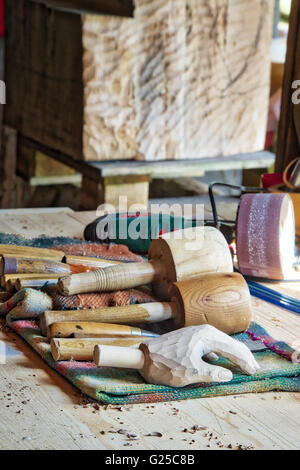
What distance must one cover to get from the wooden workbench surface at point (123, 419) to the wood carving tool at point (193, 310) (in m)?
0.11

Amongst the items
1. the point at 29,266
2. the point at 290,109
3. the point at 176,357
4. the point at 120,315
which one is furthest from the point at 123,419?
the point at 290,109

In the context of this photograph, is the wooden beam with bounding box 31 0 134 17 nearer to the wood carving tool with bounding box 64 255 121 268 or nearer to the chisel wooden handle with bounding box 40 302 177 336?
the wood carving tool with bounding box 64 255 121 268

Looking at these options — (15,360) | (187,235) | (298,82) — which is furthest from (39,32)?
(15,360)

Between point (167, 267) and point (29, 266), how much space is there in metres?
0.26

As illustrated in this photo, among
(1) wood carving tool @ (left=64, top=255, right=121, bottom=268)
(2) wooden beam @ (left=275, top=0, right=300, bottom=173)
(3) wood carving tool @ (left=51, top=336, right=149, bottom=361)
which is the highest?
(2) wooden beam @ (left=275, top=0, right=300, bottom=173)

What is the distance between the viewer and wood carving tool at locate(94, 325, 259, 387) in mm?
979

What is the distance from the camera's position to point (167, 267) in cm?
125

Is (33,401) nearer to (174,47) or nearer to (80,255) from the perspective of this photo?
(80,255)

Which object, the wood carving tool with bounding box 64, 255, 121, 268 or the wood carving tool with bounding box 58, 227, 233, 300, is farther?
the wood carving tool with bounding box 64, 255, 121, 268

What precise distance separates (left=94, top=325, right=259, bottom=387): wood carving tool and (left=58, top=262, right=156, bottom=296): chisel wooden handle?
224 millimetres

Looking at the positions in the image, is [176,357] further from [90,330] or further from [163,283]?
[163,283]

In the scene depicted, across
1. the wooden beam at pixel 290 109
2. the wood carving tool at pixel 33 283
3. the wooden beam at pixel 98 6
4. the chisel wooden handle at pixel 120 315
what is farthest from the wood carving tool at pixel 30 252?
the wooden beam at pixel 98 6

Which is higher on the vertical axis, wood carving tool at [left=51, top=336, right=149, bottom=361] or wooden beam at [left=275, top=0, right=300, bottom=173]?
wooden beam at [left=275, top=0, right=300, bottom=173]

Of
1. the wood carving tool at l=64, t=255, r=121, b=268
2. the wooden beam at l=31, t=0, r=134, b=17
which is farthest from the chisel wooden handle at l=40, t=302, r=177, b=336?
the wooden beam at l=31, t=0, r=134, b=17
